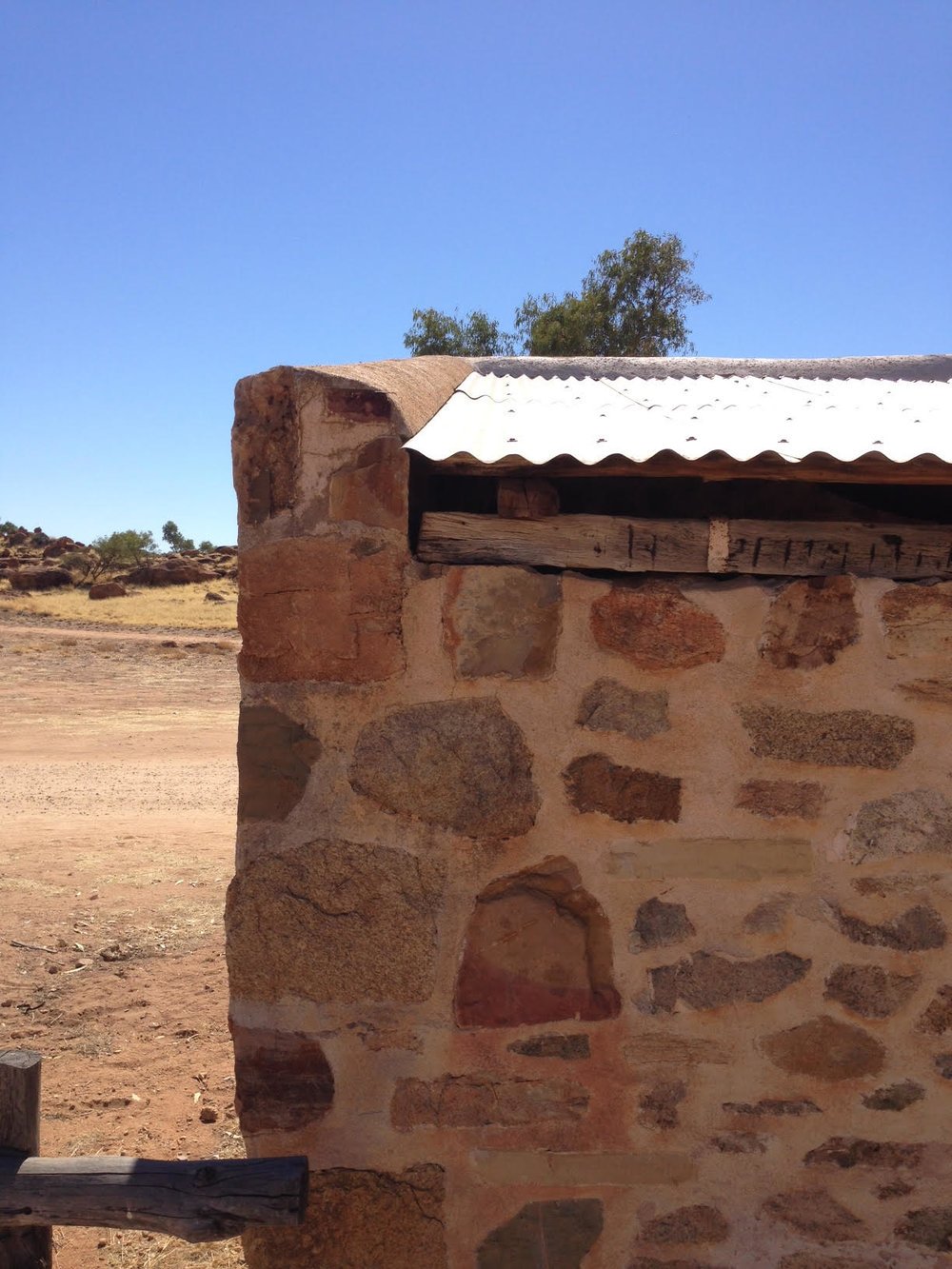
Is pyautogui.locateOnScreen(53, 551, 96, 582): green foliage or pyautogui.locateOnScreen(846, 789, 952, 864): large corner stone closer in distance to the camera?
pyautogui.locateOnScreen(846, 789, 952, 864): large corner stone

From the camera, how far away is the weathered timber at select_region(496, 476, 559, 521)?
2408 mm

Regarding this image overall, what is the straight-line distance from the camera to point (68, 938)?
16.9ft

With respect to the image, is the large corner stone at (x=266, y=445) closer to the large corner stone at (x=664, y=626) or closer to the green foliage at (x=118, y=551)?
the large corner stone at (x=664, y=626)

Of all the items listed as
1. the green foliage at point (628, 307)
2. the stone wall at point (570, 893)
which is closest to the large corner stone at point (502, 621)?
the stone wall at point (570, 893)

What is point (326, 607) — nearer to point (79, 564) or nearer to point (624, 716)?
point (624, 716)

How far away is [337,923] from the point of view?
245cm

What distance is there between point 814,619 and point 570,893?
0.82 meters

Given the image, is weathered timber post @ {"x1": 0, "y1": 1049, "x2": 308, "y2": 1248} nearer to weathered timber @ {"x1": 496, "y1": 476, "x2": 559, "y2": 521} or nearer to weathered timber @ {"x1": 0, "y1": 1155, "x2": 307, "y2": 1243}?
weathered timber @ {"x1": 0, "y1": 1155, "x2": 307, "y2": 1243}

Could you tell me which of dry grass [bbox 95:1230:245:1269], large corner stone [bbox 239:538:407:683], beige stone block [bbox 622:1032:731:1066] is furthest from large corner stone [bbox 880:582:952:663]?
dry grass [bbox 95:1230:245:1269]

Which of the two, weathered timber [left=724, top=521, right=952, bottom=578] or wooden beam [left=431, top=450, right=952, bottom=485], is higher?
wooden beam [left=431, top=450, right=952, bottom=485]

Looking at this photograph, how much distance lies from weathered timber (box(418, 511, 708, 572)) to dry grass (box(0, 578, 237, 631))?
835 inches

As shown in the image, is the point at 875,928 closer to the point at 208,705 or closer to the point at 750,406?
the point at 750,406

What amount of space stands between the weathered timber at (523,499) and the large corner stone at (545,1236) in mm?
1555

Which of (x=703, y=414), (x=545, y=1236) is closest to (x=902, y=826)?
(x=703, y=414)
